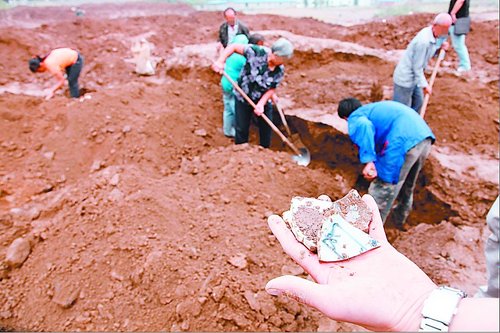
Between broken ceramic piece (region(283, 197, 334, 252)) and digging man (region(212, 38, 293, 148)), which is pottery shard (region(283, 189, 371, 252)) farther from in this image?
digging man (region(212, 38, 293, 148))

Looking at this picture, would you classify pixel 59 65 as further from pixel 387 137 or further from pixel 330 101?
pixel 387 137

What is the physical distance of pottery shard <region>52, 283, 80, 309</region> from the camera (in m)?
2.41

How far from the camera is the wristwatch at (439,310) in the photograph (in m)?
1.06

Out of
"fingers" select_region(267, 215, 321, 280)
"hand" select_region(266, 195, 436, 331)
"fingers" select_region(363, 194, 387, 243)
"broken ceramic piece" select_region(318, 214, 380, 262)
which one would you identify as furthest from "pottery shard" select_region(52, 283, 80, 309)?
"fingers" select_region(363, 194, 387, 243)

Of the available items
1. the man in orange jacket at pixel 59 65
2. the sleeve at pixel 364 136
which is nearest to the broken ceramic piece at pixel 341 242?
the sleeve at pixel 364 136

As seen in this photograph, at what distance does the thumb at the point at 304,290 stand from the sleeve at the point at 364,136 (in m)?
1.91

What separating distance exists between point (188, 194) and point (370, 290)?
2311 millimetres

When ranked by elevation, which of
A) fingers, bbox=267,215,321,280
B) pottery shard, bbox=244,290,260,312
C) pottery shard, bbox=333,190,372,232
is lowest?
pottery shard, bbox=244,290,260,312

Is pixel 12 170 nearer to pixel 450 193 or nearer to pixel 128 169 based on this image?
pixel 128 169

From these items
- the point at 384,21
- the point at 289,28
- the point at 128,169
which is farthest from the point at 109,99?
the point at 384,21

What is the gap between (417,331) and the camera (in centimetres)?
111

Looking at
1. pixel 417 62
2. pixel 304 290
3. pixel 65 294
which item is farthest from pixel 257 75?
pixel 304 290

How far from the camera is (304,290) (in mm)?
1321

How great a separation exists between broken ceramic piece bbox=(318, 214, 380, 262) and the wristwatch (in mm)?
399
